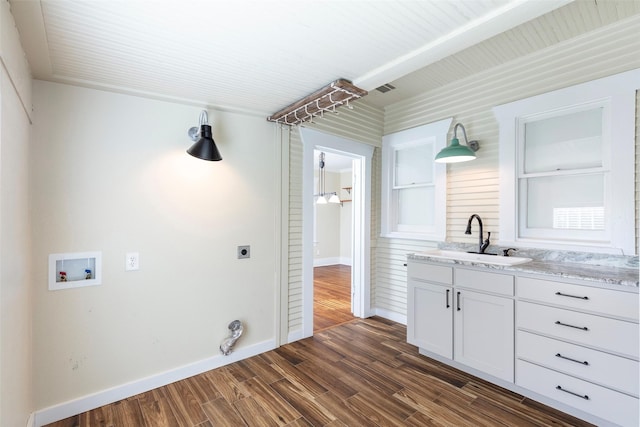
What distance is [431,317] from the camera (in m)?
2.73

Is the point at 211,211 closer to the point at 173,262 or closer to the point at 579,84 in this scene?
the point at 173,262

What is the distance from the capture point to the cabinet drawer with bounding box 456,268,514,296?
7.38ft

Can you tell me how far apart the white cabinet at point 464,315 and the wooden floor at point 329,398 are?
19 centimetres

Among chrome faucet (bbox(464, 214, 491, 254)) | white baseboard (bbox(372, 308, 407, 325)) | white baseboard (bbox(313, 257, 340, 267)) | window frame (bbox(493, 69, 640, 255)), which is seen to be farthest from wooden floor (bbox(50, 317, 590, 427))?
white baseboard (bbox(313, 257, 340, 267))

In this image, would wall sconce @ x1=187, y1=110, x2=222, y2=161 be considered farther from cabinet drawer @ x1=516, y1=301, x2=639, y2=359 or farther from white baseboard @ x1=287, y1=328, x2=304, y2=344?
cabinet drawer @ x1=516, y1=301, x2=639, y2=359

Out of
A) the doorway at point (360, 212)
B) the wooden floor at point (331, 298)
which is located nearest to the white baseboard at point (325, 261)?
the wooden floor at point (331, 298)

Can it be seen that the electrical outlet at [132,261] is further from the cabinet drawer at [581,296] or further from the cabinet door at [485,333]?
the cabinet drawer at [581,296]

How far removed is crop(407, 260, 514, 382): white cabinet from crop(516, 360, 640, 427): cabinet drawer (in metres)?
0.12

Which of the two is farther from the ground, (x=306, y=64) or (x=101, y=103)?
(x=306, y=64)

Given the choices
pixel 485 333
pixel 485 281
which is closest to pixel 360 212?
pixel 485 281

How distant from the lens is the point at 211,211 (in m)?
2.62

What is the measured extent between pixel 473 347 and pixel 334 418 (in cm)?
128

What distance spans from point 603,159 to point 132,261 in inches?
147

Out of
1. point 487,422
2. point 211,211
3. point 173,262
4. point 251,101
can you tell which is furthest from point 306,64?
point 487,422
